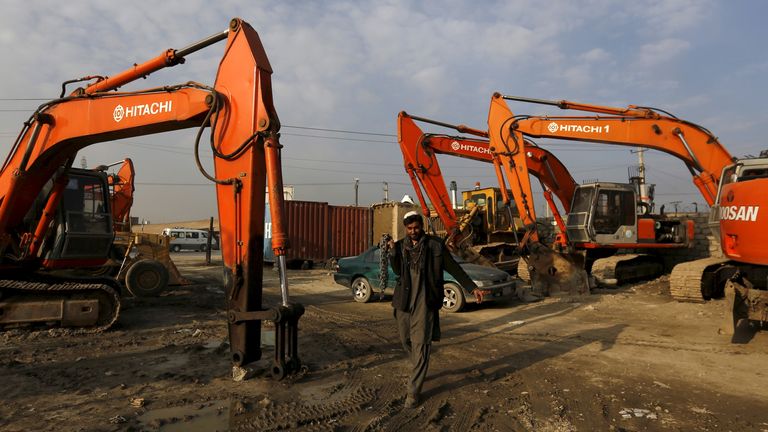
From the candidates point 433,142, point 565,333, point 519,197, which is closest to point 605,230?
point 519,197

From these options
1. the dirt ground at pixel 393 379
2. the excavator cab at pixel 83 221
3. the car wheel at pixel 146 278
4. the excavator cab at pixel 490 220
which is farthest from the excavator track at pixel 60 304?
the excavator cab at pixel 490 220

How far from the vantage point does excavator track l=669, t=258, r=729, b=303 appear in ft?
33.4

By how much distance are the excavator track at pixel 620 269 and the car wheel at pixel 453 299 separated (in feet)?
18.7

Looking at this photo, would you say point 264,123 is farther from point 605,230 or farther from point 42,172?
point 605,230

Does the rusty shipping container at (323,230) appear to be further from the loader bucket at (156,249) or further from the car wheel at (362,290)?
the car wheel at (362,290)

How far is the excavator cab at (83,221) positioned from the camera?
8.28 meters

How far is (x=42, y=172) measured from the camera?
749 cm

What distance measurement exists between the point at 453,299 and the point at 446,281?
41 centimetres

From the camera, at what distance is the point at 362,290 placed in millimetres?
12000

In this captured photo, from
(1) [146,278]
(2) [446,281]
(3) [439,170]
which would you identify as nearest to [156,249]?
(1) [146,278]

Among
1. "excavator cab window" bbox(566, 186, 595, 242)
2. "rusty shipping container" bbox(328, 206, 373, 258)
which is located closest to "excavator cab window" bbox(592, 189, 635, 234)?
"excavator cab window" bbox(566, 186, 595, 242)

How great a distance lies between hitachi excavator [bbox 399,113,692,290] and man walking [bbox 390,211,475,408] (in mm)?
9380

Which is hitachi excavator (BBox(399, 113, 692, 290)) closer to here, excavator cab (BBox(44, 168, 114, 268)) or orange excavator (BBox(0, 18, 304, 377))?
excavator cab (BBox(44, 168, 114, 268))

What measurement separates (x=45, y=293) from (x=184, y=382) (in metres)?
4.34
